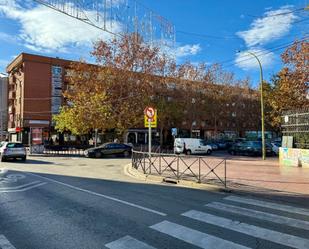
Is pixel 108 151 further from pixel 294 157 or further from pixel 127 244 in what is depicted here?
pixel 127 244

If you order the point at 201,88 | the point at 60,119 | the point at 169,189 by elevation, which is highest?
the point at 201,88

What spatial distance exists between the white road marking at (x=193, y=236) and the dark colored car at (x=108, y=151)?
22.7 meters

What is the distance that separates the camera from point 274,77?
139ft

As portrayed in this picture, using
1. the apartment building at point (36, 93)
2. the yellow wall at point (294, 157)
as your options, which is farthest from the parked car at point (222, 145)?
the apartment building at point (36, 93)

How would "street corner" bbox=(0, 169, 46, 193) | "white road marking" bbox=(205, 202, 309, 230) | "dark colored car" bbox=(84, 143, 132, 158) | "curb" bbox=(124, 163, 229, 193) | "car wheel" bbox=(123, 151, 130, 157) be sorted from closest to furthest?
1. "white road marking" bbox=(205, 202, 309, 230)
2. "street corner" bbox=(0, 169, 46, 193)
3. "curb" bbox=(124, 163, 229, 193)
4. "dark colored car" bbox=(84, 143, 132, 158)
5. "car wheel" bbox=(123, 151, 130, 157)

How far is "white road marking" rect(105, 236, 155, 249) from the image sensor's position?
198 inches

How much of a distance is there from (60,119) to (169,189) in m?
28.7

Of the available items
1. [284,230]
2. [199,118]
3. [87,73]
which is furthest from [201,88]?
[284,230]

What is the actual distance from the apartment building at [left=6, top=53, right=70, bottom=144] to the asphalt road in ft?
134

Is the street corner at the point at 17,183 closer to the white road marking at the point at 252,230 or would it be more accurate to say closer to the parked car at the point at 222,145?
the white road marking at the point at 252,230

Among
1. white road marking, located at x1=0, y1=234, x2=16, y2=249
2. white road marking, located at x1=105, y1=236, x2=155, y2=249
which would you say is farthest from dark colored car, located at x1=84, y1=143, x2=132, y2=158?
white road marking, located at x1=105, y1=236, x2=155, y2=249

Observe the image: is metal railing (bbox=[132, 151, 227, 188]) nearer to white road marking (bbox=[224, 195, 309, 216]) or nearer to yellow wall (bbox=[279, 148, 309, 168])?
white road marking (bbox=[224, 195, 309, 216])

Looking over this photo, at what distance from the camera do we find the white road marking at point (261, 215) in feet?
21.4

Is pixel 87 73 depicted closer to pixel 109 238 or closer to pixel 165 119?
pixel 165 119
